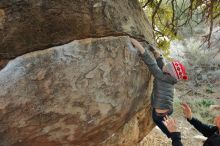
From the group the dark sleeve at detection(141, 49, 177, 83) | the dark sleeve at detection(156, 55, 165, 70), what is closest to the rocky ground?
the dark sleeve at detection(156, 55, 165, 70)

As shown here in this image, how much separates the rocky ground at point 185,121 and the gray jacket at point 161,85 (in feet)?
6.65

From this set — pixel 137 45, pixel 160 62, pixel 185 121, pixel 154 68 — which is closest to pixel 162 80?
pixel 154 68

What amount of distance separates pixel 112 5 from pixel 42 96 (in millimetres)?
1414

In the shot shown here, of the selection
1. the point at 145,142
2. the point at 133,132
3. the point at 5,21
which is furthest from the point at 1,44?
the point at 145,142

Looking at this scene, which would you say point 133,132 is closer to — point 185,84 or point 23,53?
point 23,53

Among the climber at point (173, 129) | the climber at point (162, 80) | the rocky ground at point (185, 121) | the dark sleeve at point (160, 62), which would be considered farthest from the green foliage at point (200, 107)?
the climber at point (173, 129)

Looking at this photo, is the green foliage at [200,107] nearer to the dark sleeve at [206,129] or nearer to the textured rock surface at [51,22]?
the dark sleeve at [206,129]

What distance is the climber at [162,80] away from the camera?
5.01 meters

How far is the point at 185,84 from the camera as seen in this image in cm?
1352

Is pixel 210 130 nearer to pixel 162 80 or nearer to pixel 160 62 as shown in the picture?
pixel 162 80

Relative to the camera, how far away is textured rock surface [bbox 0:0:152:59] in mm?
4539

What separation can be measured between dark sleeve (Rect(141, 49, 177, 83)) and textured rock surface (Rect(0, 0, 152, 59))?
412mm

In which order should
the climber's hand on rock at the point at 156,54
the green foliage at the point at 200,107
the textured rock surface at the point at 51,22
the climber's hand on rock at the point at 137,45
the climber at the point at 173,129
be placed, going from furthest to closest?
the green foliage at the point at 200,107
the climber's hand on rock at the point at 156,54
the climber's hand on rock at the point at 137,45
the climber at the point at 173,129
the textured rock surface at the point at 51,22

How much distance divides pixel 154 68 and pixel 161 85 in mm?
223
